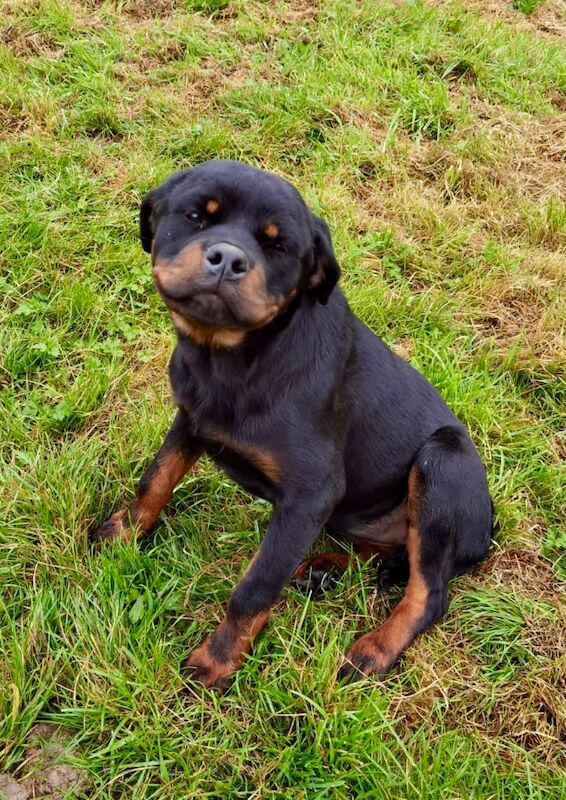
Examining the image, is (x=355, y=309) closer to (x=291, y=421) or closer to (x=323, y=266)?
(x=323, y=266)

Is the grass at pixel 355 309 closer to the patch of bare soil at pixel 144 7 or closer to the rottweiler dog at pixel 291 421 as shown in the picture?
the patch of bare soil at pixel 144 7

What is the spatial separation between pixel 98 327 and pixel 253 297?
1893 mm

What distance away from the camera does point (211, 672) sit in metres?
2.49

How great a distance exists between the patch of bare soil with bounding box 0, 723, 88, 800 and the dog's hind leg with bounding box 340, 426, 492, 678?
1006 millimetres

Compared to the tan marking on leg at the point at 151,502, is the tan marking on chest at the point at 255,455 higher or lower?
higher

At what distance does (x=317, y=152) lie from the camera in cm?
488

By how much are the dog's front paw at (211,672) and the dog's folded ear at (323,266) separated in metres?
1.36

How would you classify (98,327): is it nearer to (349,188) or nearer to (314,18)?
(349,188)

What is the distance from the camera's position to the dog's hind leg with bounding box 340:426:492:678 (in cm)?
264

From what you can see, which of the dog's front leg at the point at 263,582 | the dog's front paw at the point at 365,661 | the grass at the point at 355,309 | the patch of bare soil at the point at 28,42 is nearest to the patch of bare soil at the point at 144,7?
the grass at the point at 355,309

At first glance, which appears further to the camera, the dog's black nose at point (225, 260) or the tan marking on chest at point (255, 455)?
the tan marking on chest at point (255, 455)

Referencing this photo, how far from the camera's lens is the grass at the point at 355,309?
238 centimetres

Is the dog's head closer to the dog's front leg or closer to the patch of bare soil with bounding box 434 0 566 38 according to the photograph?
the dog's front leg

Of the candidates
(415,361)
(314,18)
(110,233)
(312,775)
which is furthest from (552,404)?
(314,18)
